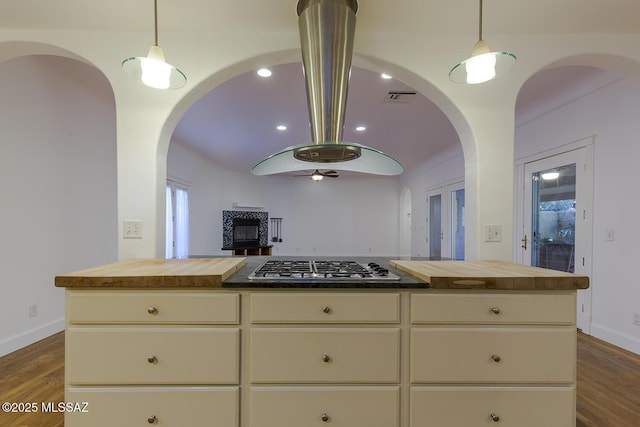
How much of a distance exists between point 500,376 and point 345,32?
1.70 metres

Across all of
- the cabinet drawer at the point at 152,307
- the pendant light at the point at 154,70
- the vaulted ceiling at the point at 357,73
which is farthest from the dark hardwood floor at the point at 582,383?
the vaulted ceiling at the point at 357,73

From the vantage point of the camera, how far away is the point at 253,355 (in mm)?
1252

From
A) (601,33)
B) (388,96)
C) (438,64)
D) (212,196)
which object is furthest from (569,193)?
(212,196)

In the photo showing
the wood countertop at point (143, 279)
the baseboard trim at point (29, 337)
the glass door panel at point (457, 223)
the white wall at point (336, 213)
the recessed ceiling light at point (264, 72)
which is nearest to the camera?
the wood countertop at point (143, 279)

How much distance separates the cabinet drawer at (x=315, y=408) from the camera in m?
1.25

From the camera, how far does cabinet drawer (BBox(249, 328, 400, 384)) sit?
4.10 feet

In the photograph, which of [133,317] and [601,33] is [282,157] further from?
[601,33]

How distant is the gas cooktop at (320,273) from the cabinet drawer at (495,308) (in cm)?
18

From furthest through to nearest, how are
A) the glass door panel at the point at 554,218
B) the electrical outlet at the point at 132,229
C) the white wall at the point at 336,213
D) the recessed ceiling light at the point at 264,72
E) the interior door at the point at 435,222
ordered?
the white wall at the point at 336,213 < the interior door at the point at 435,222 < the glass door panel at the point at 554,218 < the recessed ceiling light at the point at 264,72 < the electrical outlet at the point at 132,229

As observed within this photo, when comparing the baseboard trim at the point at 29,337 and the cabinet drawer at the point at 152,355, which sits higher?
the cabinet drawer at the point at 152,355

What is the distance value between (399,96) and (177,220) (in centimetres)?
437

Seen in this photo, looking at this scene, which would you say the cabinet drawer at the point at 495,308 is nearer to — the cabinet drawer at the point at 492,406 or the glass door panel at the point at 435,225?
the cabinet drawer at the point at 492,406

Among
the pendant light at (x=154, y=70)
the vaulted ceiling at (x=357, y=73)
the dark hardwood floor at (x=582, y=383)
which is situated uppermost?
the vaulted ceiling at (x=357, y=73)

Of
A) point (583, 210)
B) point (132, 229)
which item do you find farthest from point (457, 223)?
point (132, 229)
